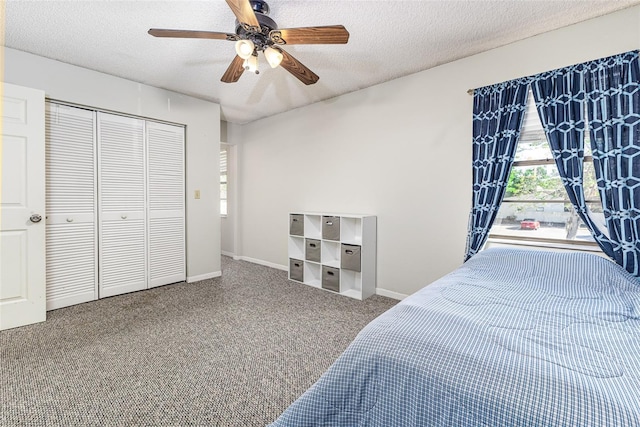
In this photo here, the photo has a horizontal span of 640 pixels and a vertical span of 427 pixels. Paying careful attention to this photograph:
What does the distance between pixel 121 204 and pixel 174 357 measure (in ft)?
6.57

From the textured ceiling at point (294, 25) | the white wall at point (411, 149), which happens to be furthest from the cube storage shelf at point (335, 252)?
the textured ceiling at point (294, 25)

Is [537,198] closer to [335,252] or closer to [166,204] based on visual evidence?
[335,252]

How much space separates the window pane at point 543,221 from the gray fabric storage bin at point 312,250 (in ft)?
6.07

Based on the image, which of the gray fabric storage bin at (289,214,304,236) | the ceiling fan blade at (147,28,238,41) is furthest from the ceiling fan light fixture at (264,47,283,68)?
the gray fabric storage bin at (289,214,304,236)

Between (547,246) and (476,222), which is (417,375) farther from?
(547,246)

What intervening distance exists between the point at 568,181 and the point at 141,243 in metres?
4.08

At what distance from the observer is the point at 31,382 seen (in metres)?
1.66

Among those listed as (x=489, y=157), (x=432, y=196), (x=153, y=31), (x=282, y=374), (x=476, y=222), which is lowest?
(x=282, y=374)

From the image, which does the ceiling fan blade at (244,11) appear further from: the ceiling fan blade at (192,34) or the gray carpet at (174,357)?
the gray carpet at (174,357)

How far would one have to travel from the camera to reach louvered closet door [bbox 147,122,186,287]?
11.1 feet

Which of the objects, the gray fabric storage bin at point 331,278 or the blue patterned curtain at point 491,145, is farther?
the gray fabric storage bin at point 331,278

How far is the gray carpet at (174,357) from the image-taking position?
1464 millimetres

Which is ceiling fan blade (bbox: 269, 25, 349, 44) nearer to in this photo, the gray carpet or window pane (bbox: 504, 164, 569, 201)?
window pane (bbox: 504, 164, 569, 201)

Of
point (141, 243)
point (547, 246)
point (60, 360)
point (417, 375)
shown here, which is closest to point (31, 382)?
point (60, 360)
